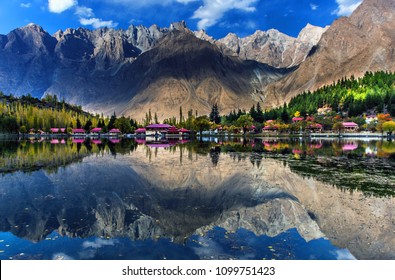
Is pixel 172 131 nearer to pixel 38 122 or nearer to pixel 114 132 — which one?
pixel 114 132

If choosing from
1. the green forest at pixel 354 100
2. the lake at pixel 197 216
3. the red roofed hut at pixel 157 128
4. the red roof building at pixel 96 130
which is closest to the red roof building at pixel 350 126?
the green forest at pixel 354 100

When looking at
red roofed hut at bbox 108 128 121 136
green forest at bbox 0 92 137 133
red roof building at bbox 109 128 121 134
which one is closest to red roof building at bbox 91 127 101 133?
green forest at bbox 0 92 137 133

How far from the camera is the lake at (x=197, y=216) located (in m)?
13.1

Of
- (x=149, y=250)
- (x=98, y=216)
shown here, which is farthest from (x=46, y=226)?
(x=149, y=250)

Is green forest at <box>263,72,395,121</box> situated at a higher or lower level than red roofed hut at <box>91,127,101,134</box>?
higher

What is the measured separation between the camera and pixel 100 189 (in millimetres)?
23109

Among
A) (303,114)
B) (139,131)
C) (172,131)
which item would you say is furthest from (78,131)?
(303,114)

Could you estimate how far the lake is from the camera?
13148 millimetres

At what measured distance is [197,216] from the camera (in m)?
17.2

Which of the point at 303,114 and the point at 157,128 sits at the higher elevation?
the point at 303,114

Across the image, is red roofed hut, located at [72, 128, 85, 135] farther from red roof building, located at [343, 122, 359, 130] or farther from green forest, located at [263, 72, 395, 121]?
red roof building, located at [343, 122, 359, 130]

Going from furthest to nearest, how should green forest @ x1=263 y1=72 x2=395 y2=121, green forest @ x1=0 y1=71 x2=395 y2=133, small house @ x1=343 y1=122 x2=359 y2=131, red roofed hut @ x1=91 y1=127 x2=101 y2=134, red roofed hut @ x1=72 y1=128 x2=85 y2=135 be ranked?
red roofed hut @ x1=72 y1=128 x2=85 y2=135
red roofed hut @ x1=91 y1=127 x2=101 y2=134
green forest @ x1=263 y1=72 x2=395 y2=121
green forest @ x1=0 y1=71 x2=395 y2=133
small house @ x1=343 y1=122 x2=359 y2=131

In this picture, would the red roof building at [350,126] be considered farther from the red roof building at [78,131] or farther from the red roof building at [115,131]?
the red roof building at [78,131]

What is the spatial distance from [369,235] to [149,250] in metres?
9.39
